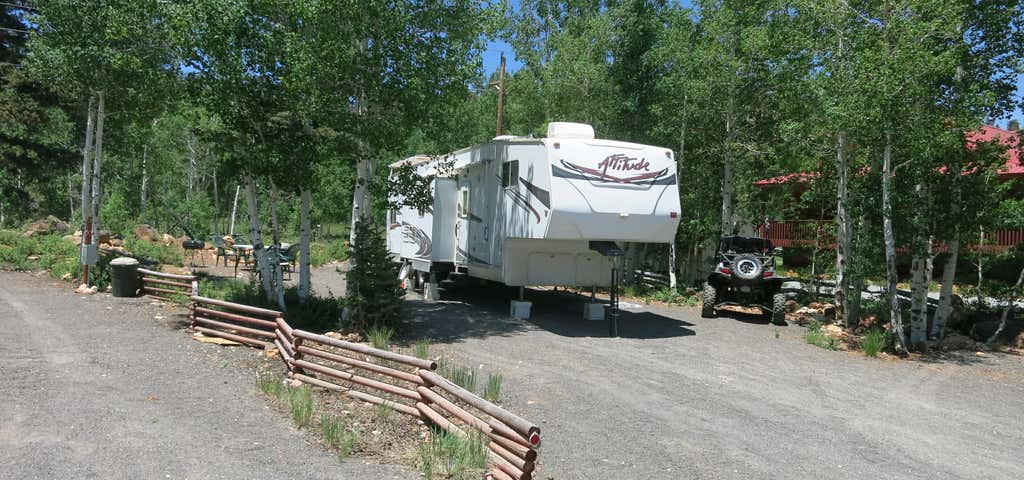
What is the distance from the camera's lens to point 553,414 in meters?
6.75

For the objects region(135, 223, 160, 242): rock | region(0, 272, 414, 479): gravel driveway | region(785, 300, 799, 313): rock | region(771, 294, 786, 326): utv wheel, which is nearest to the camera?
region(0, 272, 414, 479): gravel driveway

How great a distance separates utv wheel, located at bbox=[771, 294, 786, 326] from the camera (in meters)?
13.6

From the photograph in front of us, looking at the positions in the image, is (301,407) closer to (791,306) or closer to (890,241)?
(890,241)

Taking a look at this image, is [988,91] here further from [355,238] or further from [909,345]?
[355,238]

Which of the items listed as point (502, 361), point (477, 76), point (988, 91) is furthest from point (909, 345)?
point (477, 76)

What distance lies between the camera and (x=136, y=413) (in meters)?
6.09

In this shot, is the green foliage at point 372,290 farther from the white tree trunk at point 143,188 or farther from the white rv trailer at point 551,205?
the white tree trunk at point 143,188

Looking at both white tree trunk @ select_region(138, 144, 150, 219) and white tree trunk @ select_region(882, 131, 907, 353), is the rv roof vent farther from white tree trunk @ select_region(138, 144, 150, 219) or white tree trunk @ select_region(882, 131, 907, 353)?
white tree trunk @ select_region(138, 144, 150, 219)

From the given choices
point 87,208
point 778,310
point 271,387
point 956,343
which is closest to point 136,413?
point 271,387

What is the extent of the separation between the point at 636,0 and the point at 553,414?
18.3 metres

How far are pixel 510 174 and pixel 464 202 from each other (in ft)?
7.58

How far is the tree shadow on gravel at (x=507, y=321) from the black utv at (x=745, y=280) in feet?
3.89

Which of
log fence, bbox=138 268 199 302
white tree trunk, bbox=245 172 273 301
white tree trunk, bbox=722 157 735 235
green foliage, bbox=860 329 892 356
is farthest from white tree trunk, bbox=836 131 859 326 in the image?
log fence, bbox=138 268 199 302

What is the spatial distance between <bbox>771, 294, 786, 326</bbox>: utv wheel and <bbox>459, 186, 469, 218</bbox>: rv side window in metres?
6.56
